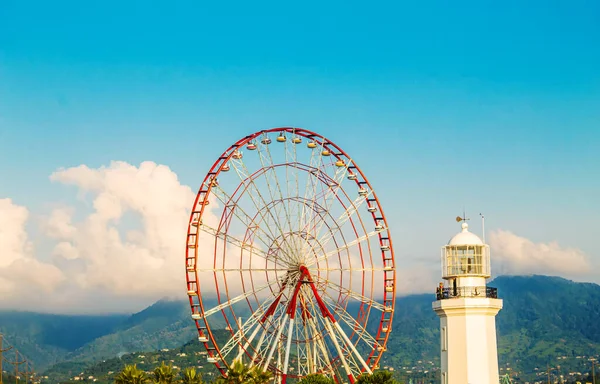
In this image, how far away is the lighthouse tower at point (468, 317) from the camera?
59812 millimetres

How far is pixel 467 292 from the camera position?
2395 inches

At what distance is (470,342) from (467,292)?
3.31 m

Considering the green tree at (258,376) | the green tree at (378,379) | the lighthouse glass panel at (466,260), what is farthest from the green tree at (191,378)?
the lighthouse glass panel at (466,260)

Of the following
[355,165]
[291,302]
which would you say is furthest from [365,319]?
[355,165]

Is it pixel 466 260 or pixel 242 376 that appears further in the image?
pixel 242 376

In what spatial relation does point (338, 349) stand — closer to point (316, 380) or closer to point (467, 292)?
point (316, 380)

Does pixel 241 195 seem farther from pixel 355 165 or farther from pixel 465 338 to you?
pixel 465 338

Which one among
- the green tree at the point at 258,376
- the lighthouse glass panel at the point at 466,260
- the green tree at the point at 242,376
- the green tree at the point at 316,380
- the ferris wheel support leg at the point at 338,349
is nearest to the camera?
the lighthouse glass panel at the point at 466,260

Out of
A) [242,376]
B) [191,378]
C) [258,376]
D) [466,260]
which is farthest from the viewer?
[191,378]

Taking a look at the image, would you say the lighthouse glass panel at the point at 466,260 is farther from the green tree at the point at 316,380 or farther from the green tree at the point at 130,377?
the green tree at the point at 130,377

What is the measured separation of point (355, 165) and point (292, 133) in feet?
22.8

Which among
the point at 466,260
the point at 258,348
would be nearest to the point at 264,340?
the point at 258,348

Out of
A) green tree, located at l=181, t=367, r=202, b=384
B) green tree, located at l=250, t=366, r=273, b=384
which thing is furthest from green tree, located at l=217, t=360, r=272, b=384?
green tree, located at l=181, t=367, r=202, b=384

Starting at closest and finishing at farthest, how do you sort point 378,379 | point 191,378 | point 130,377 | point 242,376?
1. point 242,376
2. point 378,379
3. point 191,378
4. point 130,377
